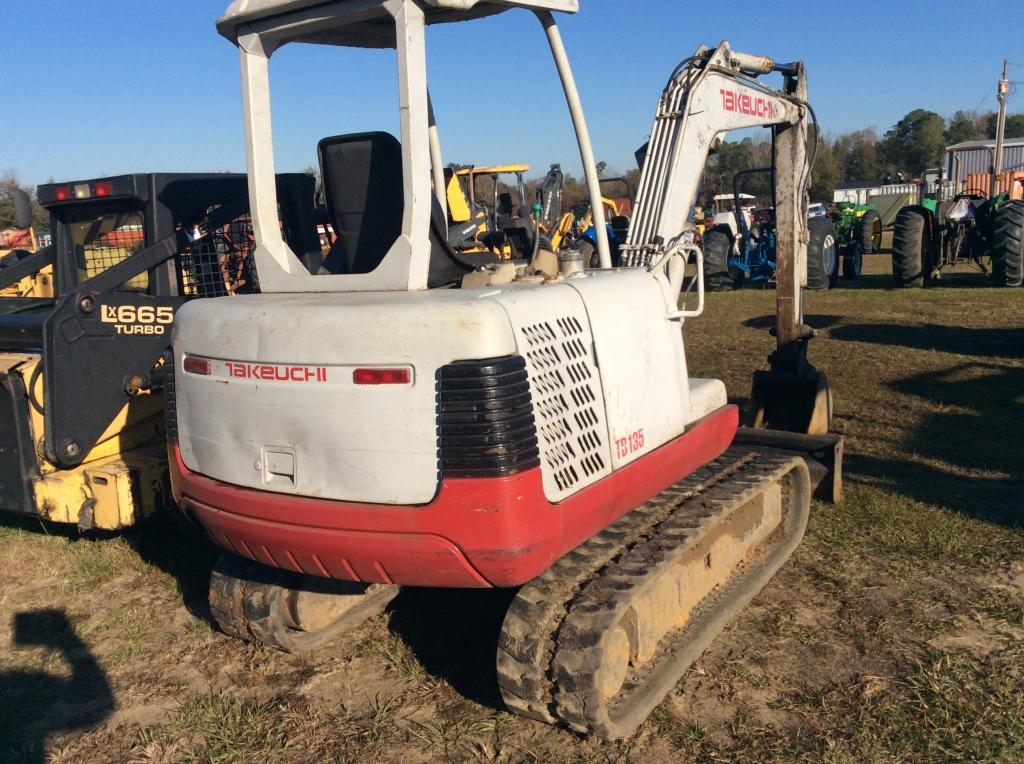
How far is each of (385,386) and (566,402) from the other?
2.09 feet

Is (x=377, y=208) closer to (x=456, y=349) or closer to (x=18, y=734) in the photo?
(x=456, y=349)

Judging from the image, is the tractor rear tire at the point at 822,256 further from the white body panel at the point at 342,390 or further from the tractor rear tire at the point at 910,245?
the white body panel at the point at 342,390

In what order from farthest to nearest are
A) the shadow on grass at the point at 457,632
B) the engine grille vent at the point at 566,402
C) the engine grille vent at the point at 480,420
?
the shadow on grass at the point at 457,632 → the engine grille vent at the point at 566,402 → the engine grille vent at the point at 480,420

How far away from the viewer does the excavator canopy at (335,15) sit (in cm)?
328

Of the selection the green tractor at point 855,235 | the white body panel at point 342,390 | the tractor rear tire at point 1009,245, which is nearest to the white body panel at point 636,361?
the white body panel at point 342,390

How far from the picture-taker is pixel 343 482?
3115mm

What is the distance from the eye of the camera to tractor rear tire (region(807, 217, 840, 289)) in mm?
16766

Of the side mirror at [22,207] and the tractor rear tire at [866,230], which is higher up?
the side mirror at [22,207]

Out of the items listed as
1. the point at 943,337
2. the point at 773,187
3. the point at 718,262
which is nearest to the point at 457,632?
the point at 773,187

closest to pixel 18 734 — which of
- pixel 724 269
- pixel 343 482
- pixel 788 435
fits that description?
pixel 343 482

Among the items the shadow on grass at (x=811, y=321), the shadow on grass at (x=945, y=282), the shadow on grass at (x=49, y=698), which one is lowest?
the shadow on grass at (x=49, y=698)

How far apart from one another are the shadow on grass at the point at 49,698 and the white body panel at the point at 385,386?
1.16 meters

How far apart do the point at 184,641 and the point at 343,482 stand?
1830mm

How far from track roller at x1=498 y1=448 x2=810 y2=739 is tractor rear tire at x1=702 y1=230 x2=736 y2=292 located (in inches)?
519
